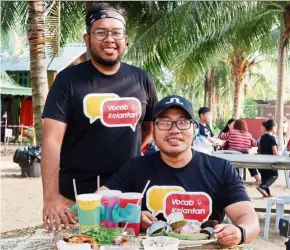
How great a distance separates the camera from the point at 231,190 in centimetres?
254

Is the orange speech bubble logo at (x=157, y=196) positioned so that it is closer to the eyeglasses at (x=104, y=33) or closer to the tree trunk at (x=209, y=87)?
the eyeglasses at (x=104, y=33)

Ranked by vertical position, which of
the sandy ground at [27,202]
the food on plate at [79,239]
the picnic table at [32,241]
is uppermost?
the food on plate at [79,239]

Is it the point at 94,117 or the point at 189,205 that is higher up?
the point at 94,117

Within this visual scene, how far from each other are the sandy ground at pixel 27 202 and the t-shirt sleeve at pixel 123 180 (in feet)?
9.33

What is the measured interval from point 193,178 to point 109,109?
1.92 feet

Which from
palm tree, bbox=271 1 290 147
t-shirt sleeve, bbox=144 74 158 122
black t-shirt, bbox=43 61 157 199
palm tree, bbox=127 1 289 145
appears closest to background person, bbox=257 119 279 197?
palm tree, bbox=127 1 289 145

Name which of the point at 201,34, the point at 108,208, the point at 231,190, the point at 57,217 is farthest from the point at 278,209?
the point at 201,34

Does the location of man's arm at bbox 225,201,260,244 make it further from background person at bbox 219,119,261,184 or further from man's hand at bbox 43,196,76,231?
background person at bbox 219,119,261,184

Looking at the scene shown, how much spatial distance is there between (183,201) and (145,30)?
13.7 meters

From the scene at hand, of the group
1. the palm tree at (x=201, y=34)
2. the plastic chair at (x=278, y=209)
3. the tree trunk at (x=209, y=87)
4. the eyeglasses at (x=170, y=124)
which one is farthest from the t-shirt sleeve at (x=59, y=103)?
the tree trunk at (x=209, y=87)

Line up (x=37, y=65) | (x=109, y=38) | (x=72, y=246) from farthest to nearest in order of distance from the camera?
(x=37, y=65) < (x=109, y=38) < (x=72, y=246)

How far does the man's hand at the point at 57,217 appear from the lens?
8.04ft

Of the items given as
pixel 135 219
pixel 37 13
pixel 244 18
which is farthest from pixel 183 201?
pixel 244 18

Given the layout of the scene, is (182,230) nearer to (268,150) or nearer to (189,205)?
(189,205)
